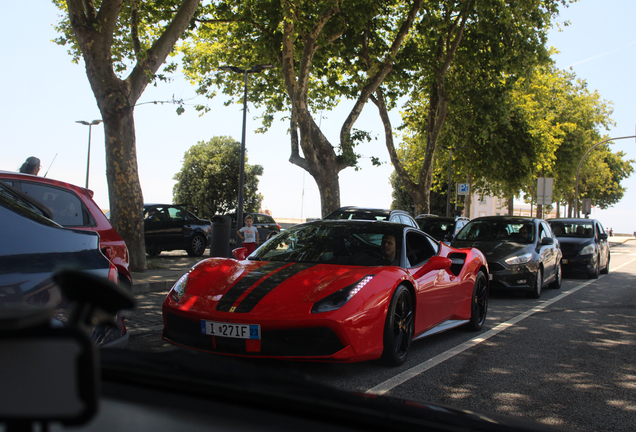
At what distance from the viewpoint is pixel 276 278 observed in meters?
5.01

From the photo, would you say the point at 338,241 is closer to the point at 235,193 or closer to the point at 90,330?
the point at 90,330

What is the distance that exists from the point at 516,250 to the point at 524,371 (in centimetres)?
628

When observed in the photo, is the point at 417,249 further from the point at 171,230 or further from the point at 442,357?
the point at 171,230

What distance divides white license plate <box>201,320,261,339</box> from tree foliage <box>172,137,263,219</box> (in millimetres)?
39651

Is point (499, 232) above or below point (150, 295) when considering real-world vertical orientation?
above

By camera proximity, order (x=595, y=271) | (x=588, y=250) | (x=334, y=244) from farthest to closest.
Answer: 1. (x=595, y=271)
2. (x=588, y=250)
3. (x=334, y=244)

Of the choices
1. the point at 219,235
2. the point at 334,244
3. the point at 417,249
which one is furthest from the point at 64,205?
the point at 219,235

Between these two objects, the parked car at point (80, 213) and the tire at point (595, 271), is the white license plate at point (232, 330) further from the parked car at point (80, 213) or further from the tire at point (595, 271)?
the tire at point (595, 271)

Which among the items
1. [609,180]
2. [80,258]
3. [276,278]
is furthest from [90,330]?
[609,180]

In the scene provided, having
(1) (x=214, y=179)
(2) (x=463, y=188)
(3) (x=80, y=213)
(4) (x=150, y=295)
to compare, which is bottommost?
(4) (x=150, y=295)

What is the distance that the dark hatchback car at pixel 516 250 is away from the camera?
1062 cm

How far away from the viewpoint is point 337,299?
4.59 metres

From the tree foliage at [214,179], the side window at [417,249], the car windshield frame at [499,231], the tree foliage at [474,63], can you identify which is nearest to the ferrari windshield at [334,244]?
the side window at [417,249]

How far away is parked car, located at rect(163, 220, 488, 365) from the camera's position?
4434 millimetres
